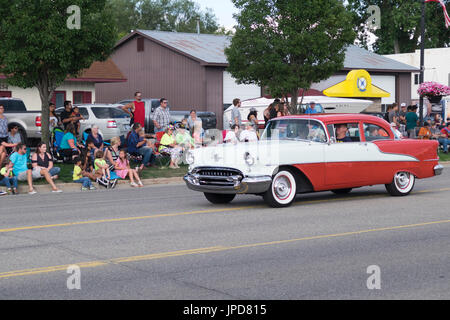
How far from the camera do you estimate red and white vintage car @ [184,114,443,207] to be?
12.1m

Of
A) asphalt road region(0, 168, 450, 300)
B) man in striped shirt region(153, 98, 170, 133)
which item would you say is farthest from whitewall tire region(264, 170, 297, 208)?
man in striped shirt region(153, 98, 170, 133)

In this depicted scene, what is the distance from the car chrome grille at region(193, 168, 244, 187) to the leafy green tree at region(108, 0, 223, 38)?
77286 mm

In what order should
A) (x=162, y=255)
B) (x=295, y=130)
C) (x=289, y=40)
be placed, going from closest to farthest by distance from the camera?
1. (x=162, y=255)
2. (x=295, y=130)
3. (x=289, y=40)

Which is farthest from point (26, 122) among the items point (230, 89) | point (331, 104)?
point (230, 89)

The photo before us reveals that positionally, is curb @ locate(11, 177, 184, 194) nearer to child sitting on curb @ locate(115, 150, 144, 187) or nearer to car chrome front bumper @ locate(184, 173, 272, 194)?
child sitting on curb @ locate(115, 150, 144, 187)

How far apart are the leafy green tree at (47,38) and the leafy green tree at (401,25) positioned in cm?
4814

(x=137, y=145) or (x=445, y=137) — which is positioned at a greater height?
(x=445, y=137)

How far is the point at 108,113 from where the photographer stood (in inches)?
1051

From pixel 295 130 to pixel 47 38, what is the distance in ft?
30.4

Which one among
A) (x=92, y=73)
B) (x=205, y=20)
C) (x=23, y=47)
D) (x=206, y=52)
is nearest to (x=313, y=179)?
(x=23, y=47)

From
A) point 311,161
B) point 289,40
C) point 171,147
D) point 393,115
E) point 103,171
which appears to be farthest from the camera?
point 393,115

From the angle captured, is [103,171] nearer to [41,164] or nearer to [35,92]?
[41,164]

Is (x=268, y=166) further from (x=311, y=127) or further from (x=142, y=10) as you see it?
(x=142, y=10)

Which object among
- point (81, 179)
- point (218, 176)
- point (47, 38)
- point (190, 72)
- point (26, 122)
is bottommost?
point (81, 179)
